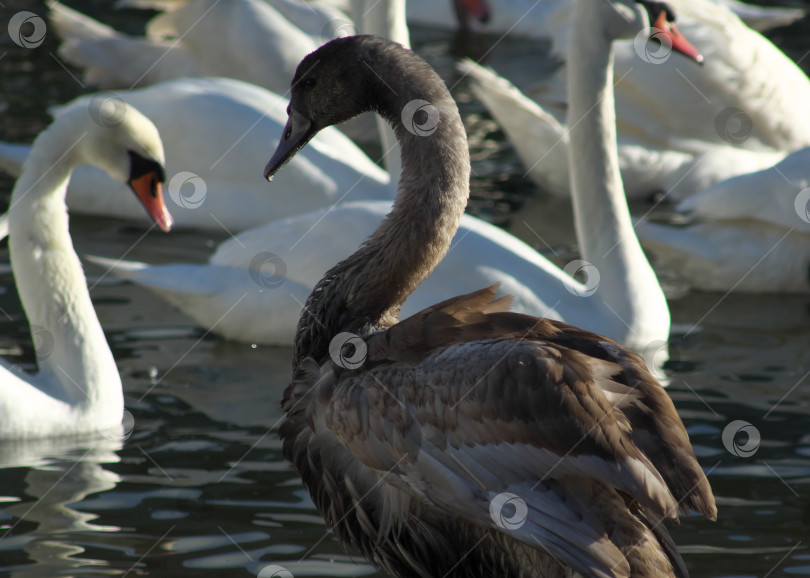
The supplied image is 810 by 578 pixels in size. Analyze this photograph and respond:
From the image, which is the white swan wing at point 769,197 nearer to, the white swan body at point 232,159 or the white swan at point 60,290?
the white swan body at point 232,159

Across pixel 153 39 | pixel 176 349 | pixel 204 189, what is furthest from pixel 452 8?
pixel 176 349

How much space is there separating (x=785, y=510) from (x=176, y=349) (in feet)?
9.30

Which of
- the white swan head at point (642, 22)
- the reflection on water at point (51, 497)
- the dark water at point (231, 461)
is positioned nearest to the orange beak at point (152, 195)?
the dark water at point (231, 461)

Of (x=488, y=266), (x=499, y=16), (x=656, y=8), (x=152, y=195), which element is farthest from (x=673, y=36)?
(x=499, y=16)

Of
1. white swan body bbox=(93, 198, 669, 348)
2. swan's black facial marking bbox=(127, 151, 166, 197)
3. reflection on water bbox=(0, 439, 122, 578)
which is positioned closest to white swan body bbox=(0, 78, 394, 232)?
white swan body bbox=(93, 198, 669, 348)

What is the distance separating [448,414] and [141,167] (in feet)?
8.47

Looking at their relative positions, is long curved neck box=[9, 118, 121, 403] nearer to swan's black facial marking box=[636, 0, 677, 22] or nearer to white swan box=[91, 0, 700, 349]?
white swan box=[91, 0, 700, 349]

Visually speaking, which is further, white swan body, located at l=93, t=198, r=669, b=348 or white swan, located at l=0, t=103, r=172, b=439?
white swan body, located at l=93, t=198, r=669, b=348

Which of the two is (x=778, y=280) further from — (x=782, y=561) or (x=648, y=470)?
A: (x=648, y=470)

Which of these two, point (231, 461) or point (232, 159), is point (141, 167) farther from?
point (232, 159)

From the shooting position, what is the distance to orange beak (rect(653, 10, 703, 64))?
621cm

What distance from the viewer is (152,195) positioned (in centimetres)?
543

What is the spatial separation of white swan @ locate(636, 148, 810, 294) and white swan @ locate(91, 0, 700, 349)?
0.90 meters

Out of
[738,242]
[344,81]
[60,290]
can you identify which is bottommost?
[344,81]
